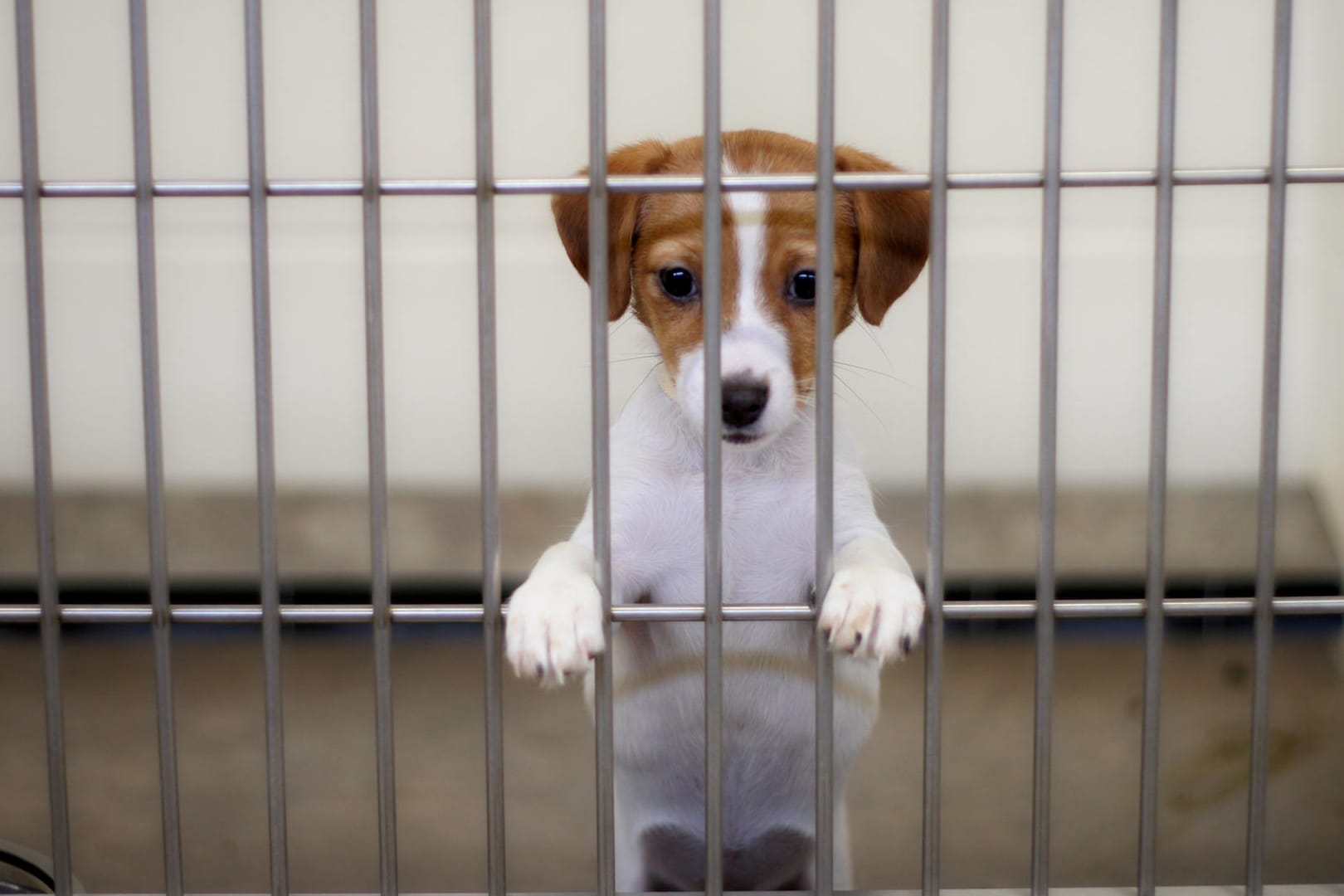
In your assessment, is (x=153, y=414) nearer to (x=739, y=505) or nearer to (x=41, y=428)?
(x=41, y=428)

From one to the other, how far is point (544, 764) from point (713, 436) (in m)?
1.49

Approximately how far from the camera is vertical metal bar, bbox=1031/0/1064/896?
81 centimetres

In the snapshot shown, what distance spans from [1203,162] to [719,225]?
2.01 m

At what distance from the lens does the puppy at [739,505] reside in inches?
46.5

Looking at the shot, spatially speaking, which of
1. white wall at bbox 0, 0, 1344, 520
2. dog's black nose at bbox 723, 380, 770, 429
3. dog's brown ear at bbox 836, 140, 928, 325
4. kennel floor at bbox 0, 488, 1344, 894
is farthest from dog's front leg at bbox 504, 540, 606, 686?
white wall at bbox 0, 0, 1344, 520

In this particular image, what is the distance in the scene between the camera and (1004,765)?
2219 millimetres

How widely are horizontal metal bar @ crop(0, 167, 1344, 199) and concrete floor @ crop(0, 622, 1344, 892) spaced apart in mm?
1156

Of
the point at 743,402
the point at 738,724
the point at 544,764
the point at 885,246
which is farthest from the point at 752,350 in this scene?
the point at 544,764

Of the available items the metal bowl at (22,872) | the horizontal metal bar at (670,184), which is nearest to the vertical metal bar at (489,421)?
the horizontal metal bar at (670,184)

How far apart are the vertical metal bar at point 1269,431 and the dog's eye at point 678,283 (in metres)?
0.53

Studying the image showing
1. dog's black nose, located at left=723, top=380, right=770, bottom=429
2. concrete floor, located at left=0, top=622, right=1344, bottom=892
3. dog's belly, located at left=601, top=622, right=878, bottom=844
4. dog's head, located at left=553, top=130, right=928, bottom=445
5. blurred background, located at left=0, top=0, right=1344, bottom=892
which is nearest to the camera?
dog's black nose, located at left=723, top=380, right=770, bottom=429

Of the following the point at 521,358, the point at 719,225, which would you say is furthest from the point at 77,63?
the point at 719,225

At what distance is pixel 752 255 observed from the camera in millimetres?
1183

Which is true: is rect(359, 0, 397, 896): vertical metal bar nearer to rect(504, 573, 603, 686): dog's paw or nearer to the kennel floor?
rect(504, 573, 603, 686): dog's paw
